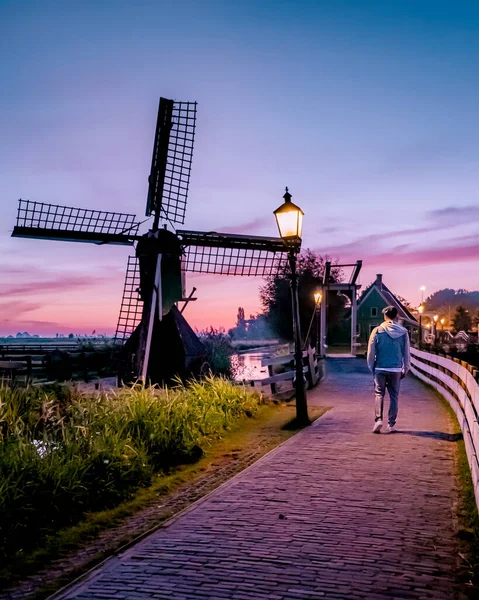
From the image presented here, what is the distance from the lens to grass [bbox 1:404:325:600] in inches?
201

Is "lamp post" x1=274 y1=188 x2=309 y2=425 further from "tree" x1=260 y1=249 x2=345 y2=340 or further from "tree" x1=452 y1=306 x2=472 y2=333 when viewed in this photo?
"tree" x1=452 y1=306 x2=472 y2=333

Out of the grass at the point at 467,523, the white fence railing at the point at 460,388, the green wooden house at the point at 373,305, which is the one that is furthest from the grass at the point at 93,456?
the green wooden house at the point at 373,305

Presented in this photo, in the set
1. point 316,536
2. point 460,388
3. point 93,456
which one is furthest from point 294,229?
point 316,536

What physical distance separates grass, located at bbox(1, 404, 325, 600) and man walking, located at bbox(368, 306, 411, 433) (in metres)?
1.73

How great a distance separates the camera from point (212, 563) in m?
4.70

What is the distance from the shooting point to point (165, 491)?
7352mm

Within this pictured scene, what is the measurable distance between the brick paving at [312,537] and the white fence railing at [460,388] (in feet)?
1.46

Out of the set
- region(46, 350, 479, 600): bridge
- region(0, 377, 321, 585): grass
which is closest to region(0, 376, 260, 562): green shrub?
region(0, 377, 321, 585): grass

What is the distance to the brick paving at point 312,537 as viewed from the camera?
4289 mm

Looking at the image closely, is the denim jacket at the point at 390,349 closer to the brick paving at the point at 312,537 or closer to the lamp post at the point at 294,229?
the brick paving at the point at 312,537

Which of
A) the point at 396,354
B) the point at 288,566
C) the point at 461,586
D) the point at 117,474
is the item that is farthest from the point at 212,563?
the point at 396,354

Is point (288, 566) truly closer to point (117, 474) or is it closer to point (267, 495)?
point (267, 495)

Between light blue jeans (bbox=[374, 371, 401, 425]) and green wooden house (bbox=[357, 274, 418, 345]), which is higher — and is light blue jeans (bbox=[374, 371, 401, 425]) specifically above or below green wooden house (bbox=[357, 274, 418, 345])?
below

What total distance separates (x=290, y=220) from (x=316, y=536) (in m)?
7.62
